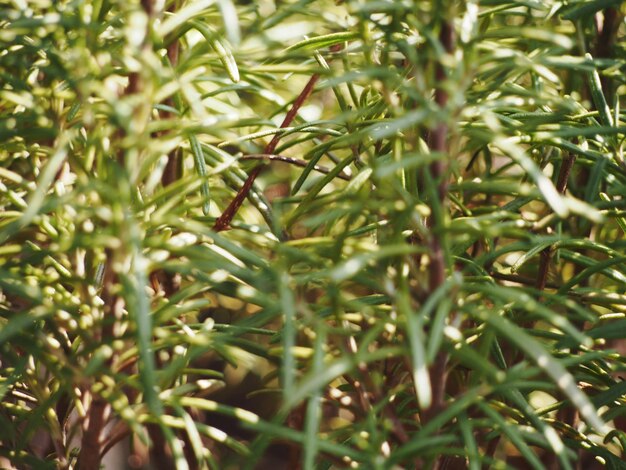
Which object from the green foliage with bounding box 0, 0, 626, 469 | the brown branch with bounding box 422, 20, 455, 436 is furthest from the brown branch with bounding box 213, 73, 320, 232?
the brown branch with bounding box 422, 20, 455, 436

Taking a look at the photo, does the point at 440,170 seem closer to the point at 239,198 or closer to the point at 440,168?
the point at 440,168

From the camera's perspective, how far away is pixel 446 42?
0.39 meters

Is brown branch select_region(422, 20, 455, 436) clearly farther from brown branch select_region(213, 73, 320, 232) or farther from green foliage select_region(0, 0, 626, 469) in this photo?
brown branch select_region(213, 73, 320, 232)

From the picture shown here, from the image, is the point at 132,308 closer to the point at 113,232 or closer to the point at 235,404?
the point at 113,232

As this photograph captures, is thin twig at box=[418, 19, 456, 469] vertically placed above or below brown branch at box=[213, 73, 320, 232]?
above

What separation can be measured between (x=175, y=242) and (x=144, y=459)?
0.60 metres

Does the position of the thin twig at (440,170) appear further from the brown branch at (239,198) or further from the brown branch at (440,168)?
the brown branch at (239,198)

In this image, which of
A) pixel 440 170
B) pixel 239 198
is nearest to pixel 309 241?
pixel 440 170

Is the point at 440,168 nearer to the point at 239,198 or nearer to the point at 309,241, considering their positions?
the point at 309,241

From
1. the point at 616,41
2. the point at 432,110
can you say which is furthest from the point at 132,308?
the point at 616,41

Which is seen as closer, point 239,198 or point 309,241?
point 309,241

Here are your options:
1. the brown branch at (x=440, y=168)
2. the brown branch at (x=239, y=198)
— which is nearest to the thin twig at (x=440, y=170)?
the brown branch at (x=440, y=168)

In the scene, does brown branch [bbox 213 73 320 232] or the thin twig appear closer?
the thin twig

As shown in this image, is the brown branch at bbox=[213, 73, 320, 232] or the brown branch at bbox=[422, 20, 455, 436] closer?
the brown branch at bbox=[422, 20, 455, 436]
